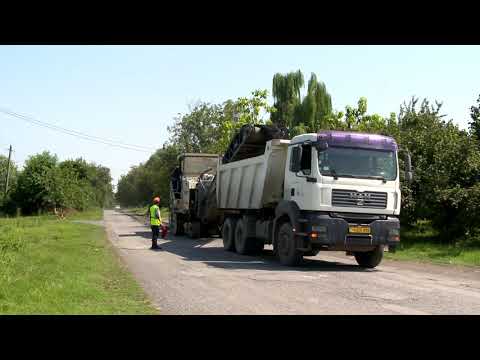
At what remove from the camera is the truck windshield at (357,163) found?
515 inches

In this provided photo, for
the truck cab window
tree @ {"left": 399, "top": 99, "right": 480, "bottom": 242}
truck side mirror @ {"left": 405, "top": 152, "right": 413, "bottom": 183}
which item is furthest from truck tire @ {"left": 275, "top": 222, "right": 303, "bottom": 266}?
tree @ {"left": 399, "top": 99, "right": 480, "bottom": 242}

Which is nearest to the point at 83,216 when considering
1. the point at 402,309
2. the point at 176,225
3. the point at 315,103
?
the point at 315,103

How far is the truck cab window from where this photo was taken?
13.2 metres

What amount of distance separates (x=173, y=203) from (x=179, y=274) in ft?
51.0

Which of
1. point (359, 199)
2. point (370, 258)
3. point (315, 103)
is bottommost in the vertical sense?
point (370, 258)

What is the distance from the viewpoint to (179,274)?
1164 centimetres

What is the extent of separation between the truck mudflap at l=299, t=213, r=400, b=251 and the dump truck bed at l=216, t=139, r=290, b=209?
2333 millimetres

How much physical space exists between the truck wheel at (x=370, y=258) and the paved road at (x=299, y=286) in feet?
0.83

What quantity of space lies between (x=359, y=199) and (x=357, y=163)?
34.1 inches

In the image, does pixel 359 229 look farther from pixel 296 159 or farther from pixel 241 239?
pixel 241 239

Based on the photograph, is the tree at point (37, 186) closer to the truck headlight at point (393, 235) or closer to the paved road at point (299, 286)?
the paved road at point (299, 286)

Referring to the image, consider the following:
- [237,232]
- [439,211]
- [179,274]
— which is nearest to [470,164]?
[439,211]

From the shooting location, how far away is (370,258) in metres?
14.4
